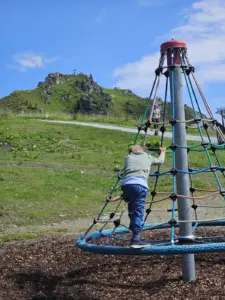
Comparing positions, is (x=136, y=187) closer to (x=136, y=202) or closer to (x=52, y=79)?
(x=136, y=202)

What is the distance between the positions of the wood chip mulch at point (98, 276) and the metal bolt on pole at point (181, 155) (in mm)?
254

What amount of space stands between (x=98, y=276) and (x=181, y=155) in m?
1.80

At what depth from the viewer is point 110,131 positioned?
24734 millimetres

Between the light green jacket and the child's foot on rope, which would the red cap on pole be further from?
the child's foot on rope

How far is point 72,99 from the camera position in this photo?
314ft

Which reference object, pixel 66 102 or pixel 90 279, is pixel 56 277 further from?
pixel 66 102

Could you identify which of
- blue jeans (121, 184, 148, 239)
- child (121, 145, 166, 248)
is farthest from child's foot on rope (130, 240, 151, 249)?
blue jeans (121, 184, 148, 239)

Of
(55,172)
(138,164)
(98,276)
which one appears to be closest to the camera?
(138,164)

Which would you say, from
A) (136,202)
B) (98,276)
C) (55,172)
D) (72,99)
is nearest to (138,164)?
(136,202)

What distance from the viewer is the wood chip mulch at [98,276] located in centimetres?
520

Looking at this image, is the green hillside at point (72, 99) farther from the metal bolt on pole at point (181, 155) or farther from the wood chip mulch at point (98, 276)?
the metal bolt on pole at point (181, 155)

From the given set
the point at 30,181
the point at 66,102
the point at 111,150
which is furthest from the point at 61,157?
the point at 66,102

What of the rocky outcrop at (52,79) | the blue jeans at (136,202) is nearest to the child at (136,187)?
the blue jeans at (136,202)

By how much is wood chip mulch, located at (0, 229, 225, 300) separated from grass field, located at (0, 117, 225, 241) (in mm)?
1961
